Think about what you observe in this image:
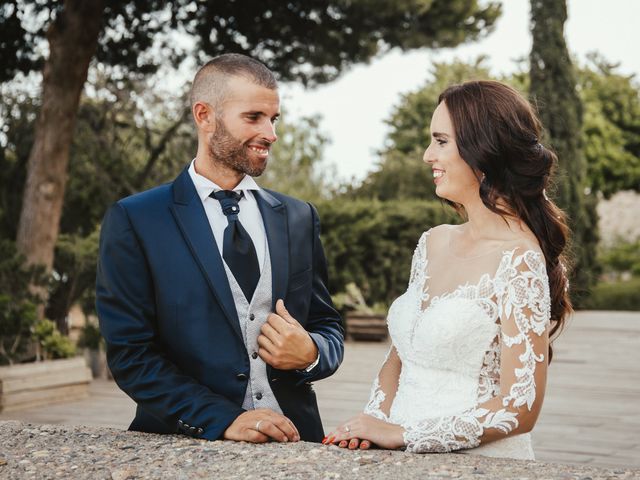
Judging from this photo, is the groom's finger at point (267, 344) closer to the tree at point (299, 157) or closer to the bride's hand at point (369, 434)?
the bride's hand at point (369, 434)

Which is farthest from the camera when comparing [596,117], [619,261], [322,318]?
[596,117]

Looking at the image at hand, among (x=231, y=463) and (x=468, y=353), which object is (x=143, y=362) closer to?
(x=231, y=463)

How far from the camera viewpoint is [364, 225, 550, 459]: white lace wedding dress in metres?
2.23

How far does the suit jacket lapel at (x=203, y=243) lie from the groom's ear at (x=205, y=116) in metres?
0.17

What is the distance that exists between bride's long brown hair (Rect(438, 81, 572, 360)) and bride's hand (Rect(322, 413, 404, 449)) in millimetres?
523

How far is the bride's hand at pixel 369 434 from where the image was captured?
228 centimetres

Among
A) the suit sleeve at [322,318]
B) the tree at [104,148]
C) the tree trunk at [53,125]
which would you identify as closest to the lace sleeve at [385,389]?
the suit sleeve at [322,318]

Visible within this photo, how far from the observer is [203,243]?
2424 mm

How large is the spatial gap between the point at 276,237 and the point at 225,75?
461 mm

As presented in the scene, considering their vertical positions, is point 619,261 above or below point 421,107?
below

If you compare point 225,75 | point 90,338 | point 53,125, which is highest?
point 53,125

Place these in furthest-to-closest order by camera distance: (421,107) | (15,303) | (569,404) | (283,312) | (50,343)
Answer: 1. (421,107)
2. (15,303)
3. (50,343)
4. (569,404)
5. (283,312)

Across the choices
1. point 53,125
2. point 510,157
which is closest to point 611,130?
point 53,125

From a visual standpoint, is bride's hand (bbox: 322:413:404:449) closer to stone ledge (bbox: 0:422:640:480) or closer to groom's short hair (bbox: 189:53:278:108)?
stone ledge (bbox: 0:422:640:480)
